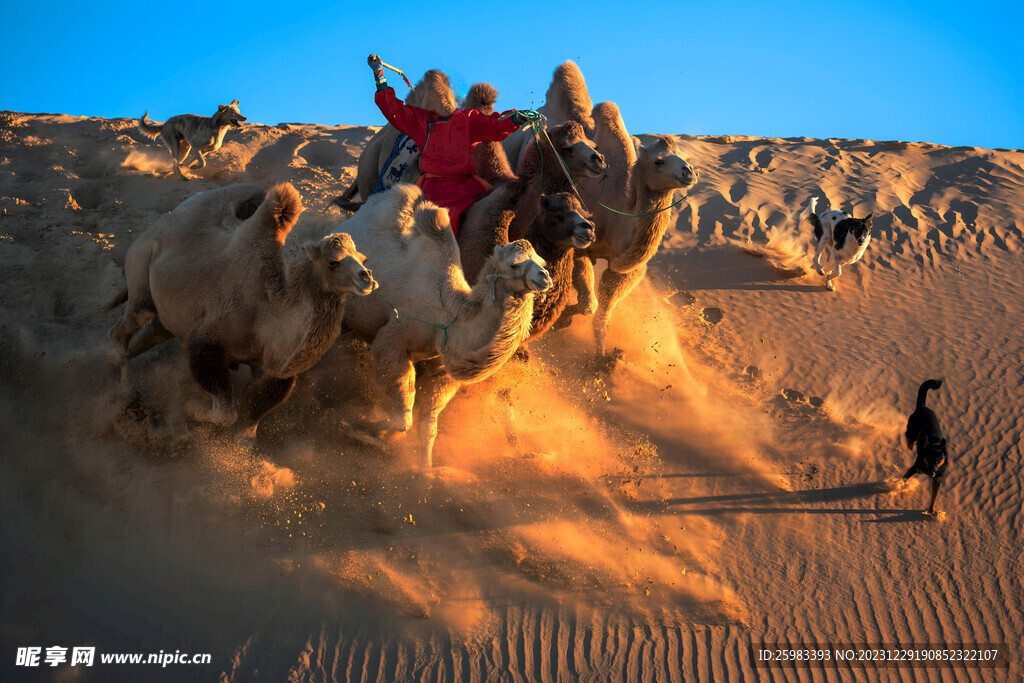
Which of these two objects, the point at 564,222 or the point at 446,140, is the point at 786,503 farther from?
the point at 446,140

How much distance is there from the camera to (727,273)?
34.7ft

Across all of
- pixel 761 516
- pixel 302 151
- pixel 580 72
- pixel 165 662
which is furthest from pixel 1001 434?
pixel 302 151

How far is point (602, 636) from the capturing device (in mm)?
5668

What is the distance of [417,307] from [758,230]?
813 centimetres

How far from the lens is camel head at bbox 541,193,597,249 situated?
5.73 meters

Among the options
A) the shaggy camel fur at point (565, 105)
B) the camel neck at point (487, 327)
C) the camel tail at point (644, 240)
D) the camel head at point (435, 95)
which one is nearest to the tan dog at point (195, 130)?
the camel head at point (435, 95)

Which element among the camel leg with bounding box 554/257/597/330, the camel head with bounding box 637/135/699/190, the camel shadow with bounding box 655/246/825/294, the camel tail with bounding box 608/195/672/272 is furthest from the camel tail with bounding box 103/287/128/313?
the camel shadow with bounding box 655/246/825/294

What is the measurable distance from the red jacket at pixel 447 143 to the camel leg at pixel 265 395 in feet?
6.46

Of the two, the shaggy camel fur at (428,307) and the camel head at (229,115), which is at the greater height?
the camel head at (229,115)

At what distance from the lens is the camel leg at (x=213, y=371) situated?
510cm

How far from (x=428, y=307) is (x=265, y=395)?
137 centimetres

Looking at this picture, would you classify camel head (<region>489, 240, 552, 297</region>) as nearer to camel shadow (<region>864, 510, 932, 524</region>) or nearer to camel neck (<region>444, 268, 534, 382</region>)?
camel neck (<region>444, 268, 534, 382</region>)

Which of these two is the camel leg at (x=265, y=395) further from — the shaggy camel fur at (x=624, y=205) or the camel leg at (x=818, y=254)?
the camel leg at (x=818, y=254)

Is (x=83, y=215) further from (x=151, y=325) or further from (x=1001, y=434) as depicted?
(x=1001, y=434)
